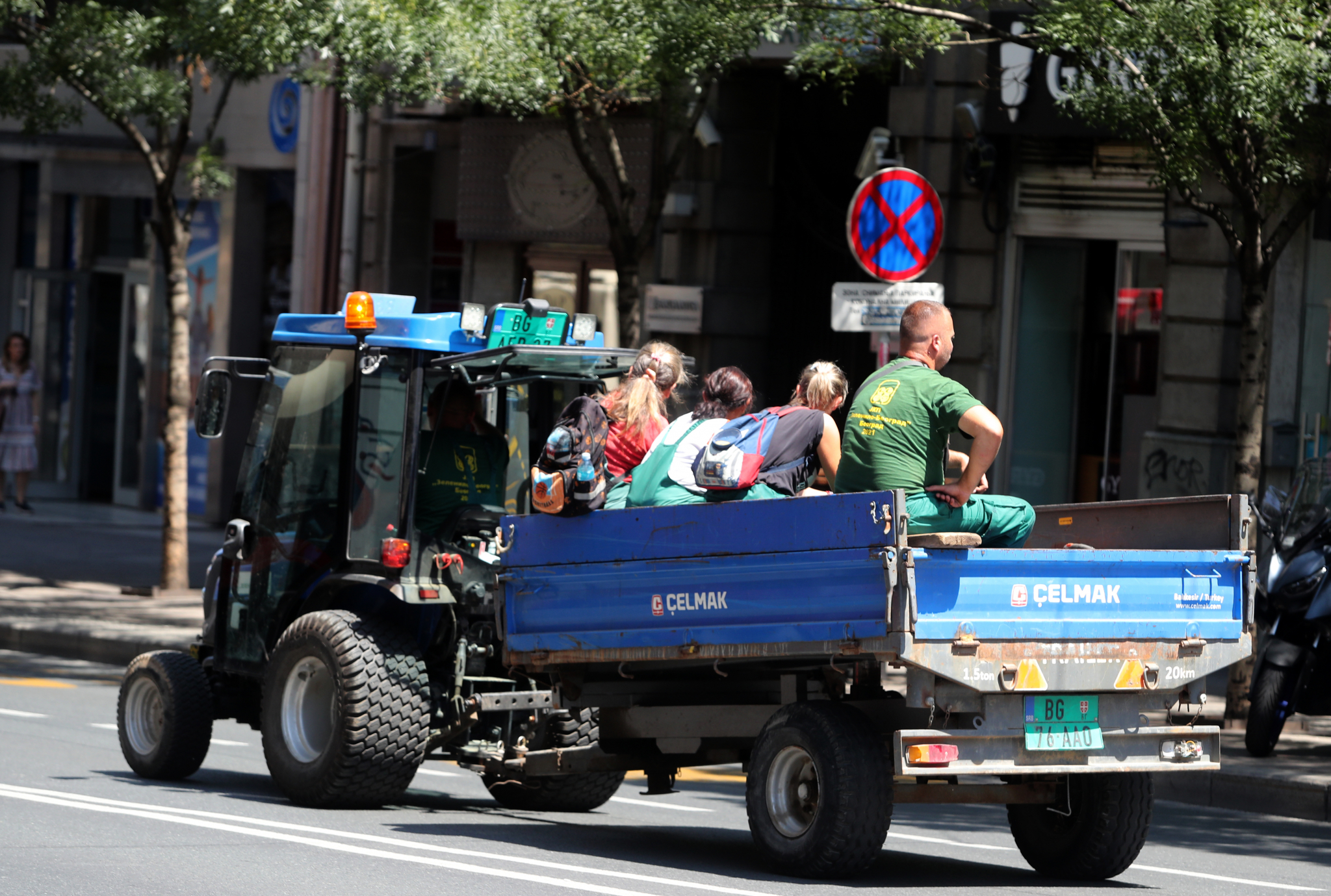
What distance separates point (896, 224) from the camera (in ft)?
41.8

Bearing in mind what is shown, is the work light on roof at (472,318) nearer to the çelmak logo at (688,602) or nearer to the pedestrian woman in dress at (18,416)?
the çelmak logo at (688,602)

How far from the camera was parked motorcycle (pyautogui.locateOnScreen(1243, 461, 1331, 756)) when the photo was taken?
10.4 m

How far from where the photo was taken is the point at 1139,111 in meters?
11.1

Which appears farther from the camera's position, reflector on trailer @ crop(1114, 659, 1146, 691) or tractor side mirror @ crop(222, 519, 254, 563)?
tractor side mirror @ crop(222, 519, 254, 563)

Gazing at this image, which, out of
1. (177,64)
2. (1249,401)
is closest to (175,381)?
(177,64)

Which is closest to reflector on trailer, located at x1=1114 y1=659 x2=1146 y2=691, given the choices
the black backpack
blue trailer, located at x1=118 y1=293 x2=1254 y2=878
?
blue trailer, located at x1=118 y1=293 x2=1254 y2=878

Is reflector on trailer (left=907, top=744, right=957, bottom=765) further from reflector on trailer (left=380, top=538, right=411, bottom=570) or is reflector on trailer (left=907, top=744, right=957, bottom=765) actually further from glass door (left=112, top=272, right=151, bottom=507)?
glass door (left=112, top=272, right=151, bottom=507)

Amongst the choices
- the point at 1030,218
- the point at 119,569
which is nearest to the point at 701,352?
the point at 1030,218

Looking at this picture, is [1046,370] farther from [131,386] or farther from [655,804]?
[131,386]

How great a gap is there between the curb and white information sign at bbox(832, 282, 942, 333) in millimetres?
4977

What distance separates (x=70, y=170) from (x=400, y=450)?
57.0 ft

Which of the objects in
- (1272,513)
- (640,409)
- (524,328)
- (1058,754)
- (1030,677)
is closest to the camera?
(1030,677)

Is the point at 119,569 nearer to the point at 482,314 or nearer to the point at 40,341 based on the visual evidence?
the point at 40,341

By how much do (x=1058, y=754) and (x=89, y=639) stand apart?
9.38 m
